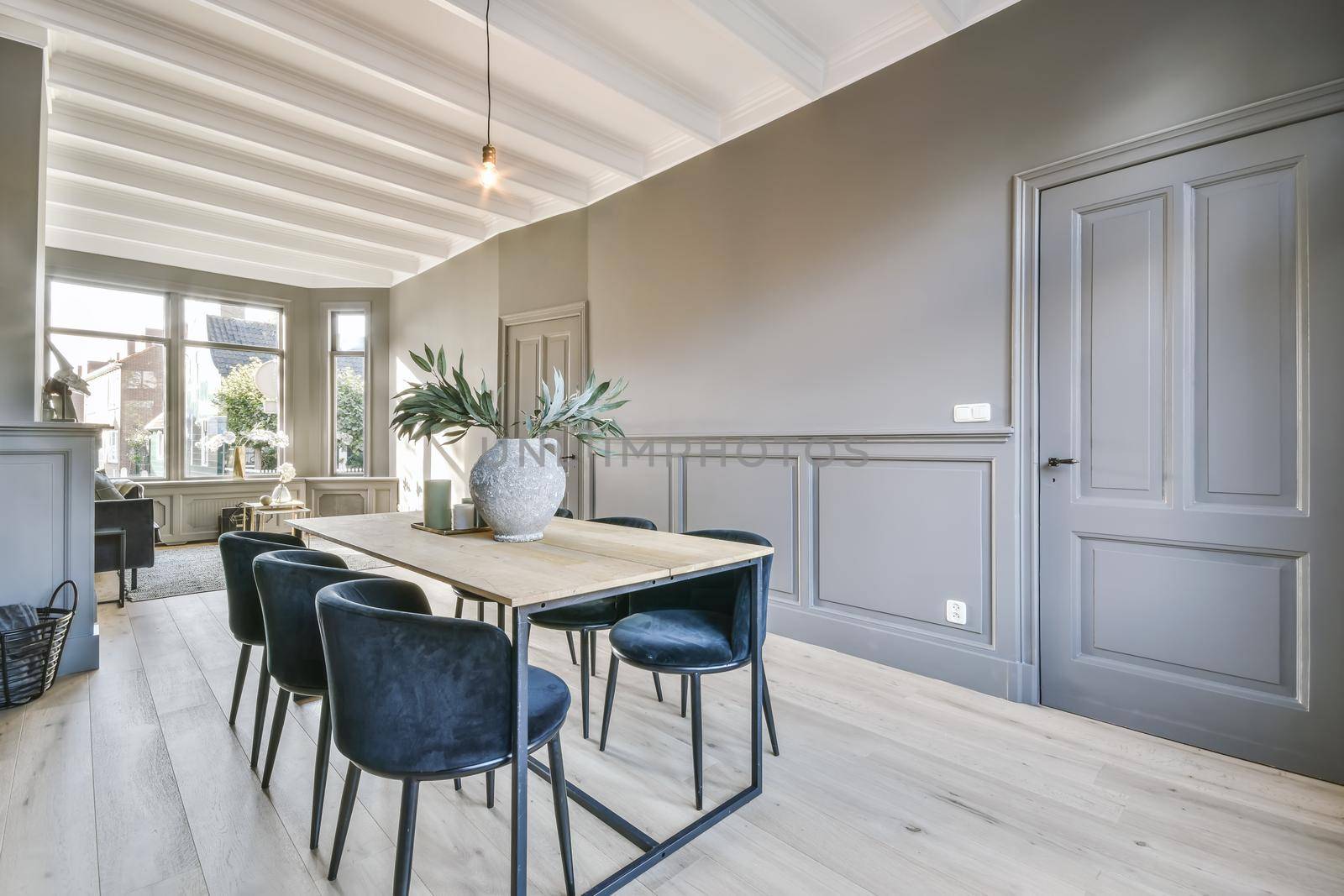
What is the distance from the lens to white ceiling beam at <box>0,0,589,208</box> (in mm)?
2895

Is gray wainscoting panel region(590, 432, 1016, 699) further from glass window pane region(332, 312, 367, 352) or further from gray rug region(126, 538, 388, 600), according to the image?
glass window pane region(332, 312, 367, 352)

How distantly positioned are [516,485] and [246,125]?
11.8ft

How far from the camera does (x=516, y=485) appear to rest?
6.49 feet

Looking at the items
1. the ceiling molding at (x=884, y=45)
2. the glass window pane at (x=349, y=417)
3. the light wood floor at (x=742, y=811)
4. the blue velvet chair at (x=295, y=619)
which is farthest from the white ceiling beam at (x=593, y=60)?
the glass window pane at (x=349, y=417)

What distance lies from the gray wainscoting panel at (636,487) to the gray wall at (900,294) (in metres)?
0.04

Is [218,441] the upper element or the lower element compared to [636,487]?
upper

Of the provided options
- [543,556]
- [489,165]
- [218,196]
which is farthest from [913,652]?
[218,196]

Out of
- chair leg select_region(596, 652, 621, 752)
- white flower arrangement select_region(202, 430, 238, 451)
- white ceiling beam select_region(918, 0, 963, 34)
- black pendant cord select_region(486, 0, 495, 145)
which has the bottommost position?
chair leg select_region(596, 652, 621, 752)

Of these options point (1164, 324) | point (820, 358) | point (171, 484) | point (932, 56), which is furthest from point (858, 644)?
point (171, 484)

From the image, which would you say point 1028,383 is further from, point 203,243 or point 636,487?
point 203,243

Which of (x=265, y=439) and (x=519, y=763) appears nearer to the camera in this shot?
(x=519, y=763)

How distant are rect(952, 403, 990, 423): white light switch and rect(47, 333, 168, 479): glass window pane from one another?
7632 mm

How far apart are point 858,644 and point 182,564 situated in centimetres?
578

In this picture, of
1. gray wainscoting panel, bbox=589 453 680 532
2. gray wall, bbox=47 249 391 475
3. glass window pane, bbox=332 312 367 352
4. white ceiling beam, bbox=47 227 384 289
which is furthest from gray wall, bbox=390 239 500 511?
gray wainscoting panel, bbox=589 453 680 532
